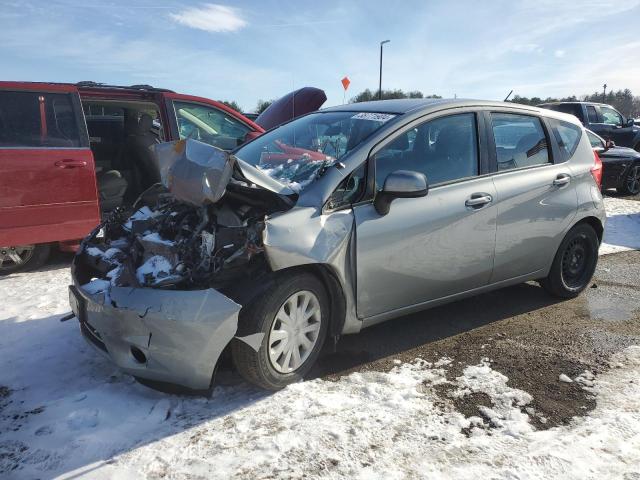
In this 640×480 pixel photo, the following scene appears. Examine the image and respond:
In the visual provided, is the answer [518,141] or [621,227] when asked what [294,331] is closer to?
[518,141]

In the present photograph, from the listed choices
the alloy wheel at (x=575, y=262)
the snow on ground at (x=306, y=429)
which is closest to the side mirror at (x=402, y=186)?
the snow on ground at (x=306, y=429)

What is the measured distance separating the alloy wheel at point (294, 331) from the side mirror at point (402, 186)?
2.56 feet

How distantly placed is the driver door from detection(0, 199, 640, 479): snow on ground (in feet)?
1.80

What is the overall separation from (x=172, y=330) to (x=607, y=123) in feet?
53.2

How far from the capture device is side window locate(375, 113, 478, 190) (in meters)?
3.41

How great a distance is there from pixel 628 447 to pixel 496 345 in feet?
4.11

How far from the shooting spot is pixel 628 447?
2.53m

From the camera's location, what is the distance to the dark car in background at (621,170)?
36.1 feet

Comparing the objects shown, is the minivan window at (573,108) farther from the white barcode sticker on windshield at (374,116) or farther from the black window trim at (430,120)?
the white barcode sticker on windshield at (374,116)

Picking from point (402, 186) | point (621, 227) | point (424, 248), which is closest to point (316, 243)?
point (402, 186)

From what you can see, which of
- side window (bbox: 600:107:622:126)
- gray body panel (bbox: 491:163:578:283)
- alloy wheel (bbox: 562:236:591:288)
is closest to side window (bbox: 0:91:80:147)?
gray body panel (bbox: 491:163:578:283)

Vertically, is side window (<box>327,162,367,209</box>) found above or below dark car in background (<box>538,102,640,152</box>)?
below

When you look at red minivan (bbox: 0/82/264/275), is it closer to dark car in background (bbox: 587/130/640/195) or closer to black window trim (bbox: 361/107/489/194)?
black window trim (bbox: 361/107/489/194)

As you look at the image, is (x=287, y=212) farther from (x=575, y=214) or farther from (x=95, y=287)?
(x=575, y=214)
